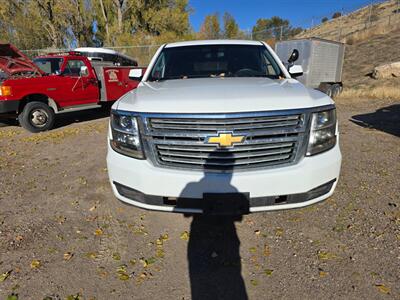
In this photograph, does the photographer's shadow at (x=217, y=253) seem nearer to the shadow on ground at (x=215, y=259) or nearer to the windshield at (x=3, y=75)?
the shadow on ground at (x=215, y=259)

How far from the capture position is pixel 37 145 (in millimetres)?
6637

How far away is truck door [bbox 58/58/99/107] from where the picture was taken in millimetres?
8328

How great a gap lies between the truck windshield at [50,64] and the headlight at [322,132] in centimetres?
766

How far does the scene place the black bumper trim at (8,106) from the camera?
715cm

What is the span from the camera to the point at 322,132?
2.60 meters

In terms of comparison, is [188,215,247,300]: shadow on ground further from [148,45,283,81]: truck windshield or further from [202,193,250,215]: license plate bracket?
[148,45,283,81]: truck windshield

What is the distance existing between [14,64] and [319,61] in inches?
446

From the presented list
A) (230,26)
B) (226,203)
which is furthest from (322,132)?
(230,26)

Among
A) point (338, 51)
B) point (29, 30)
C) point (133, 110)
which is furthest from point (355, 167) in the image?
point (29, 30)

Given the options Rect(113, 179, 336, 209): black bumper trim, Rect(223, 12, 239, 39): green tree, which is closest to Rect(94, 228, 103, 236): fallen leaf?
Rect(113, 179, 336, 209): black bumper trim

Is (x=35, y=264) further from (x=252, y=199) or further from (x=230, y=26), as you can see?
(x=230, y=26)

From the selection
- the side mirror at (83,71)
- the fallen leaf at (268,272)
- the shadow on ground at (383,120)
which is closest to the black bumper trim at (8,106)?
the side mirror at (83,71)

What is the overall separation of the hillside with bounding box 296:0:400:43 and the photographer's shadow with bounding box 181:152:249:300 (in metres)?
27.4

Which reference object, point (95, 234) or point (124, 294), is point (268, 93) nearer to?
point (124, 294)
